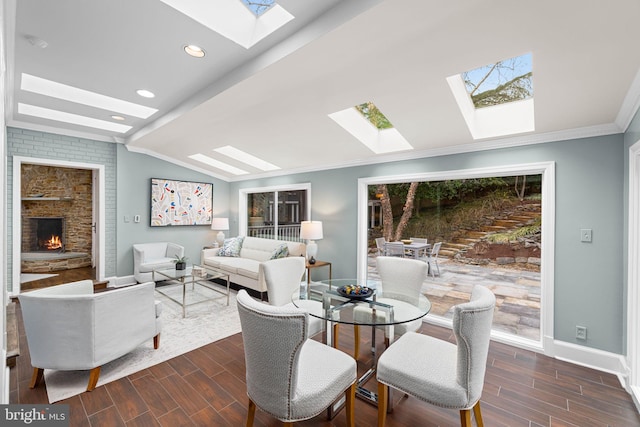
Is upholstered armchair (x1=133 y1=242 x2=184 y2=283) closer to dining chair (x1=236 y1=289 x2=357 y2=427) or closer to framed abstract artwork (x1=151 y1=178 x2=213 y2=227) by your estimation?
framed abstract artwork (x1=151 y1=178 x2=213 y2=227)

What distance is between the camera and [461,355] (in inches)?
61.4

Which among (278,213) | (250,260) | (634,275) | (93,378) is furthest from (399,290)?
(278,213)

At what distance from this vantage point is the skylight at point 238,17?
1.97m

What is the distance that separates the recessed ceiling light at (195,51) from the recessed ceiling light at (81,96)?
69.7 inches

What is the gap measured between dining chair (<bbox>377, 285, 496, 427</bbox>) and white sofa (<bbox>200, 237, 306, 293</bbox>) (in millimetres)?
2819

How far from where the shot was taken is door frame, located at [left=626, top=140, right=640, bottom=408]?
2209 millimetres

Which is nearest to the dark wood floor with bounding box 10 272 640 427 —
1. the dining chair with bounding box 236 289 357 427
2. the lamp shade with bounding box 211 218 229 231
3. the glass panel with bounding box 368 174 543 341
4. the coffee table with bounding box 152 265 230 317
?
the dining chair with bounding box 236 289 357 427

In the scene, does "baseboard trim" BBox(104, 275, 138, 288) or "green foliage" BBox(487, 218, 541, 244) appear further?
"baseboard trim" BBox(104, 275, 138, 288)

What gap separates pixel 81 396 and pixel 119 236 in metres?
3.78

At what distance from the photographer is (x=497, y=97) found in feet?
9.47

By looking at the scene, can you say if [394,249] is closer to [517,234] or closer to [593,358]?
[517,234]

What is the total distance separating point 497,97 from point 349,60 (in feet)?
5.72

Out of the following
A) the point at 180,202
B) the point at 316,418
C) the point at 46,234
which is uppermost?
the point at 180,202

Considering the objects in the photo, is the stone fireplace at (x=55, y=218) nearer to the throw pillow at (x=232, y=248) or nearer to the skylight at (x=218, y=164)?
the skylight at (x=218, y=164)
